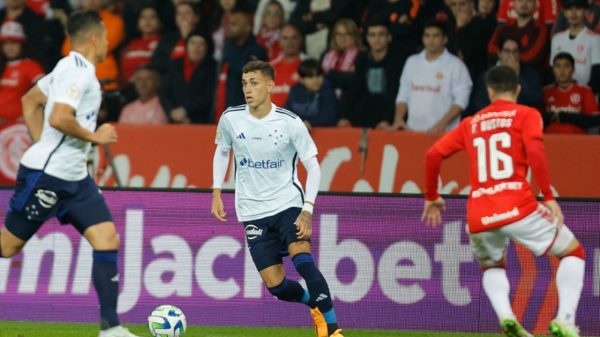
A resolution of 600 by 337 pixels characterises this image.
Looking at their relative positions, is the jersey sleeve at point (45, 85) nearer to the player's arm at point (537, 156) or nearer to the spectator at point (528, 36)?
the player's arm at point (537, 156)

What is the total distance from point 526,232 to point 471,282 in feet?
8.38

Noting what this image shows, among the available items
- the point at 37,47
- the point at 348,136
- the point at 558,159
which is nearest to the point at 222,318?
the point at 348,136

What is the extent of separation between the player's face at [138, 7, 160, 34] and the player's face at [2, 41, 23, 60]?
1.48 meters

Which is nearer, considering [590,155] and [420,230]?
[420,230]

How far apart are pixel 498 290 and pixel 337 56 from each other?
238 inches

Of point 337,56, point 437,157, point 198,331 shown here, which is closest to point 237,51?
point 337,56

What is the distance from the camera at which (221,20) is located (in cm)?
1525

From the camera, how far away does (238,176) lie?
948cm

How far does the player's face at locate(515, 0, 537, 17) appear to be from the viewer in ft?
44.3

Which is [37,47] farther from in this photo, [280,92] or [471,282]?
[471,282]

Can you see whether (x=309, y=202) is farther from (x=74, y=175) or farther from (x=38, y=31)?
(x=38, y=31)

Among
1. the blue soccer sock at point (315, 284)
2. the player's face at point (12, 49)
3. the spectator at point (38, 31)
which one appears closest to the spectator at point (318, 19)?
the spectator at point (38, 31)

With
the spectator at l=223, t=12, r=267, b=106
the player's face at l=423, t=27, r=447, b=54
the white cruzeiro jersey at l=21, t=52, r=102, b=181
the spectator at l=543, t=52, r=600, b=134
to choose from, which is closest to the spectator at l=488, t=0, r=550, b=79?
the spectator at l=543, t=52, r=600, b=134

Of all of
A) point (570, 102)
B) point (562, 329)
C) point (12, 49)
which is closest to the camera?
point (562, 329)
